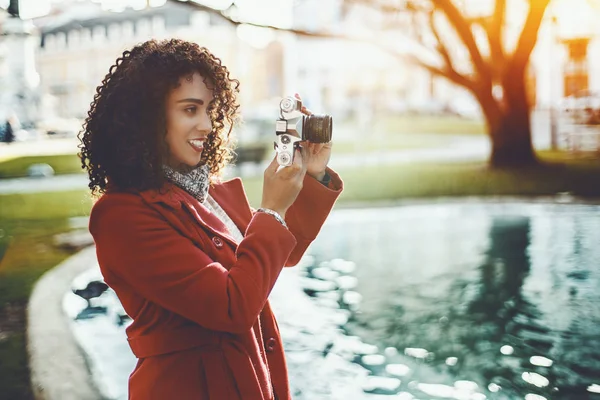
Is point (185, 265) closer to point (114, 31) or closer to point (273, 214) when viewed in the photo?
point (273, 214)

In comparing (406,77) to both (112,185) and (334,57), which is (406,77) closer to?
(334,57)

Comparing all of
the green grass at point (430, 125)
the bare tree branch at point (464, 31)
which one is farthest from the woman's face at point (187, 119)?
the green grass at point (430, 125)

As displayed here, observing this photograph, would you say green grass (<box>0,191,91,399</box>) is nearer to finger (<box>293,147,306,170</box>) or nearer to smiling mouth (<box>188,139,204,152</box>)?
smiling mouth (<box>188,139,204,152</box>)

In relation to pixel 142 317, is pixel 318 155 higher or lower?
higher

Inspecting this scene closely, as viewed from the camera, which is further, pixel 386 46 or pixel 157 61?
pixel 386 46

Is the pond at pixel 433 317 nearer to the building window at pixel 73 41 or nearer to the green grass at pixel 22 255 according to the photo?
the green grass at pixel 22 255

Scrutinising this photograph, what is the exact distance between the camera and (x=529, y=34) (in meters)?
16.1

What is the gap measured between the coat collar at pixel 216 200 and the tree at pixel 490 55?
13.6 m

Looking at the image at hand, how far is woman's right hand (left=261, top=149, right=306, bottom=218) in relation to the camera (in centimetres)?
167

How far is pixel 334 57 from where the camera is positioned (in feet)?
219

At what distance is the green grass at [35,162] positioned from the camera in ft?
60.1

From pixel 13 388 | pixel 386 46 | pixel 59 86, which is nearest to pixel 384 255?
pixel 13 388

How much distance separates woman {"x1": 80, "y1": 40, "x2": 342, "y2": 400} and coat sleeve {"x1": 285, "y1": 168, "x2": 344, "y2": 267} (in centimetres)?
19

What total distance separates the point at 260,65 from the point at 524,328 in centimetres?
6128
